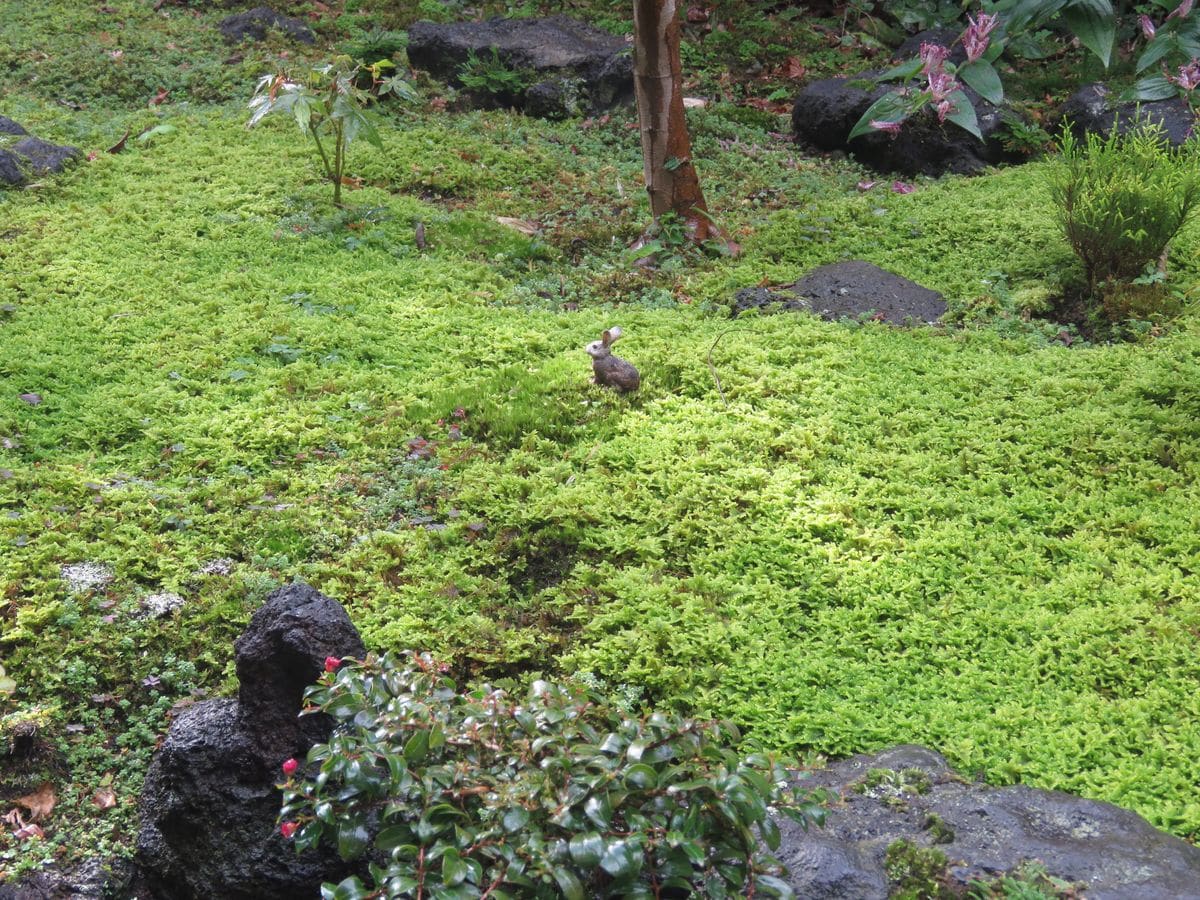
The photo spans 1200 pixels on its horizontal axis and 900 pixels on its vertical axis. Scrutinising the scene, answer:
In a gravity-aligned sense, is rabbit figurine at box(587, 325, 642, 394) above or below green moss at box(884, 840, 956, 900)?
above

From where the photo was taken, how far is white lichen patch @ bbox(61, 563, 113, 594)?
3.48 m

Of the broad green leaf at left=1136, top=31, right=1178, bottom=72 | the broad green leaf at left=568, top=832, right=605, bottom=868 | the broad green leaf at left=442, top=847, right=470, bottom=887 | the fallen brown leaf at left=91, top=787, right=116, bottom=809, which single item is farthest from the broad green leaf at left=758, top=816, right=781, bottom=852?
the fallen brown leaf at left=91, top=787, right=116, bottom=809

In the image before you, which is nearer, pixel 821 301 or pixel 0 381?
pixel 0 381

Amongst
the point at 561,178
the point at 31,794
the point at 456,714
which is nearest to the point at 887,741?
the point at 456,714

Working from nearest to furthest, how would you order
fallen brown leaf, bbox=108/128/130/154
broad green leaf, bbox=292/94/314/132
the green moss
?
the green moss, broad green leaf, bbox=292/94/314/132, fallen brown leaf, bbox=108/128/130/154

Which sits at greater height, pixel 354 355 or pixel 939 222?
pixel 939 222

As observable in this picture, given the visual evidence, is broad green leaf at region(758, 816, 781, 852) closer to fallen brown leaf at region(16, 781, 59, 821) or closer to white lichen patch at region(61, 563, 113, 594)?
fallen brown leaf at region(16, 781, 59, 821)

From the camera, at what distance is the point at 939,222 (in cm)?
631

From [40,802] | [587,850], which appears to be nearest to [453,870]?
[587,850]

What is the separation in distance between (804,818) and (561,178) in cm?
595

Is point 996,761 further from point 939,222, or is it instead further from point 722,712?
point 939,222

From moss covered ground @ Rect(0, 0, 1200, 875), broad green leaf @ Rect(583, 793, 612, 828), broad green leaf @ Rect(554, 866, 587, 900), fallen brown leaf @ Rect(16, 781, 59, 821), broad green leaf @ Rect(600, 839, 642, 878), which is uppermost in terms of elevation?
broad green leaf @ Rect(583, 793, 612, 828)

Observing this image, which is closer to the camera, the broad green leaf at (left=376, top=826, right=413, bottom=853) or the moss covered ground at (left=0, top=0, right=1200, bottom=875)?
the broad green leaf at (left=376, top=826, right=413, bottom=853)

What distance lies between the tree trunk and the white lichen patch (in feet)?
13.2
